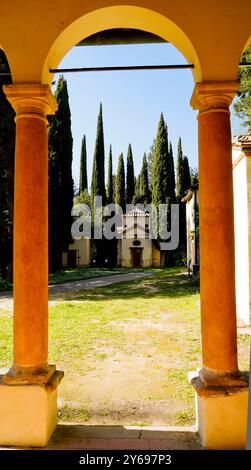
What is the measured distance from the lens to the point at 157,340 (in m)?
8.27

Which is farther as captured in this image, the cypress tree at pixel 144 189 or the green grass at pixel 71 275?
the cypress tree at pixel 144 189

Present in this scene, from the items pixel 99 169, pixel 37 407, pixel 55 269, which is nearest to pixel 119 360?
pixel 37 407

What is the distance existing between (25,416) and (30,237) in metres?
1.54

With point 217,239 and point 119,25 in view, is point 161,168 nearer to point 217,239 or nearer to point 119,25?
point 119,25

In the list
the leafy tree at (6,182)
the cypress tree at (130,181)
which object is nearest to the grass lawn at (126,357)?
the leafy tree at (6,182)

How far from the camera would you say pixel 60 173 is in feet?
94.8

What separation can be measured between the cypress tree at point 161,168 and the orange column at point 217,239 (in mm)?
30306

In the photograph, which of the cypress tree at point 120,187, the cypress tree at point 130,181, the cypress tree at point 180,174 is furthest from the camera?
the cypress tree at point 130,181

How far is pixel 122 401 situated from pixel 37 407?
2.17 m

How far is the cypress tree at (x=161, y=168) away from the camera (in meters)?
33.5

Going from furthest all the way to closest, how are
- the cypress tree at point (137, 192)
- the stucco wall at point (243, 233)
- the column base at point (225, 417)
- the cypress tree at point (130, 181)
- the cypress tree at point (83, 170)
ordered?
the cypress tree at point (130, 181), the cypress tree at point (137, 192), the cypress tree at point (83, 170), the stucco wall at point (243, 233), the column base at point (225, 417)

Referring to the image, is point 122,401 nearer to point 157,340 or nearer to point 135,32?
point 157,340

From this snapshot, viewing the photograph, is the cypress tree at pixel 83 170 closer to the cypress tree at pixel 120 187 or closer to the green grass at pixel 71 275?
the cypress tree at pixel 120 187

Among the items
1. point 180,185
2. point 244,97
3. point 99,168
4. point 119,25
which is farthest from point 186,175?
point 119,25
